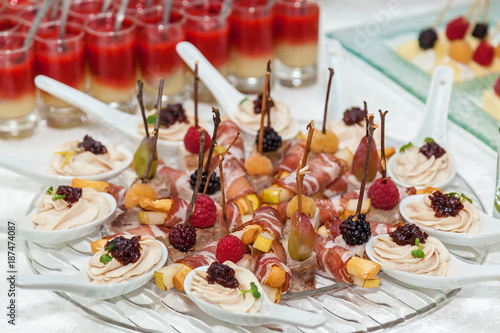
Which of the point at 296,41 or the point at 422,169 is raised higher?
the point at 296,41

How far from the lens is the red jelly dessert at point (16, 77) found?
2.57 metres

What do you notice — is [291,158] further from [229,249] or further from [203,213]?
[229,249]

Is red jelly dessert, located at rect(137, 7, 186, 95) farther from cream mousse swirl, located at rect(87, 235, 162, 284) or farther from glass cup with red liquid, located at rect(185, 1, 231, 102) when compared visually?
cream mousse swirl, located at rect(87, 235, 162, 284)

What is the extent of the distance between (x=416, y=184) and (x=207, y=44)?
1.10m

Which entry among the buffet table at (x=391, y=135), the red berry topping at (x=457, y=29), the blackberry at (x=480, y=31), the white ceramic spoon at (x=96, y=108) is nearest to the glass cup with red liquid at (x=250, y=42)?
the buffet table at (x=391, y=135)

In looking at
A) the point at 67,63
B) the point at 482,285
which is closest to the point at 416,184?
the point at 482,285

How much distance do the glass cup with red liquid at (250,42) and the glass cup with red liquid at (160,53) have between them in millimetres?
244

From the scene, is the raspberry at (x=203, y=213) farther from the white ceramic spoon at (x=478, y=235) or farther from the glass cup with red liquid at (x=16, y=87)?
the glass cup with red liquid at (x=16, y=87)

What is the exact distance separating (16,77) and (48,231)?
88cm

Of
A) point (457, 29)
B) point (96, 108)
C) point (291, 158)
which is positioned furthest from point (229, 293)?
point (457, 29)

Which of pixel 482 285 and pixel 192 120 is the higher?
pixel 192 120

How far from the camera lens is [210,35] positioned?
113 inches

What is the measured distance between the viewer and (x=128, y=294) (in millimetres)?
1813

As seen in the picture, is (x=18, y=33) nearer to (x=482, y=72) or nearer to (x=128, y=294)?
(x=128, y=294)
